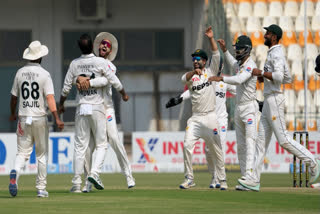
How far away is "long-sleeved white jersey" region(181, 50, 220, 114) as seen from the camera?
1245cm

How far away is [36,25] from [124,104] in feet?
13.7

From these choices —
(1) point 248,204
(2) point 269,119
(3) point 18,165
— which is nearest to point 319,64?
(2) point 269,119

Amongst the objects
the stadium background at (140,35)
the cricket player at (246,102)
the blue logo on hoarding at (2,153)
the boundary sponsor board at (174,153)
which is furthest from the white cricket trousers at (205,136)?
the stadium background at (140,35)

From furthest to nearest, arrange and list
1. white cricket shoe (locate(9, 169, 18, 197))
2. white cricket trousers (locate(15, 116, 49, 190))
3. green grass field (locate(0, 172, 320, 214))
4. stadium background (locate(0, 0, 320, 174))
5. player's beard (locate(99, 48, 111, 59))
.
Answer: stadium background (locate(0, 0, 320, 174)) < player's beard (locate(99, 48, 111, 59)) < white cricket trousers (locate(15, 116, 49, 190)) < white cricket shoe (locate(9, 169, 18, 197)) < green grass field (locate(0, 172, 320, 214))

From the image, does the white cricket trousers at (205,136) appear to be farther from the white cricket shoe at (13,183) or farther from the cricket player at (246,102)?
the white cricket shoe at (13,183)

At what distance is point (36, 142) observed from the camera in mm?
11172

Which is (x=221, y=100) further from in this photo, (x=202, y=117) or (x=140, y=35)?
(x=140, y=35)

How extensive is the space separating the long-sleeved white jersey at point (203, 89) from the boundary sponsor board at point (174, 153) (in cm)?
953

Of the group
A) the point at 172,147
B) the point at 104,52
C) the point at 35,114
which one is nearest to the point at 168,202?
the point at 35,114

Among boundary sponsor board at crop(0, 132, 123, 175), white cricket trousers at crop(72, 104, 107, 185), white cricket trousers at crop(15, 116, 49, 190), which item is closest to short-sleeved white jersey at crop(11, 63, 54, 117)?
white cricket trousers at crop(15, 116, 49, 190)

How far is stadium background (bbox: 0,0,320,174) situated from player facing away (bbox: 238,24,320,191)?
15.1 meters

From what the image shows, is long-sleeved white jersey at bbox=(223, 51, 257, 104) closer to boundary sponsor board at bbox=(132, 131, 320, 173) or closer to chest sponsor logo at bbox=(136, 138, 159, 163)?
boundary sponsor board at bbox=(132, 131, 320, 173)

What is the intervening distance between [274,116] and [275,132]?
222 millimetres

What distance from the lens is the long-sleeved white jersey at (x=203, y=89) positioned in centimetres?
1245
